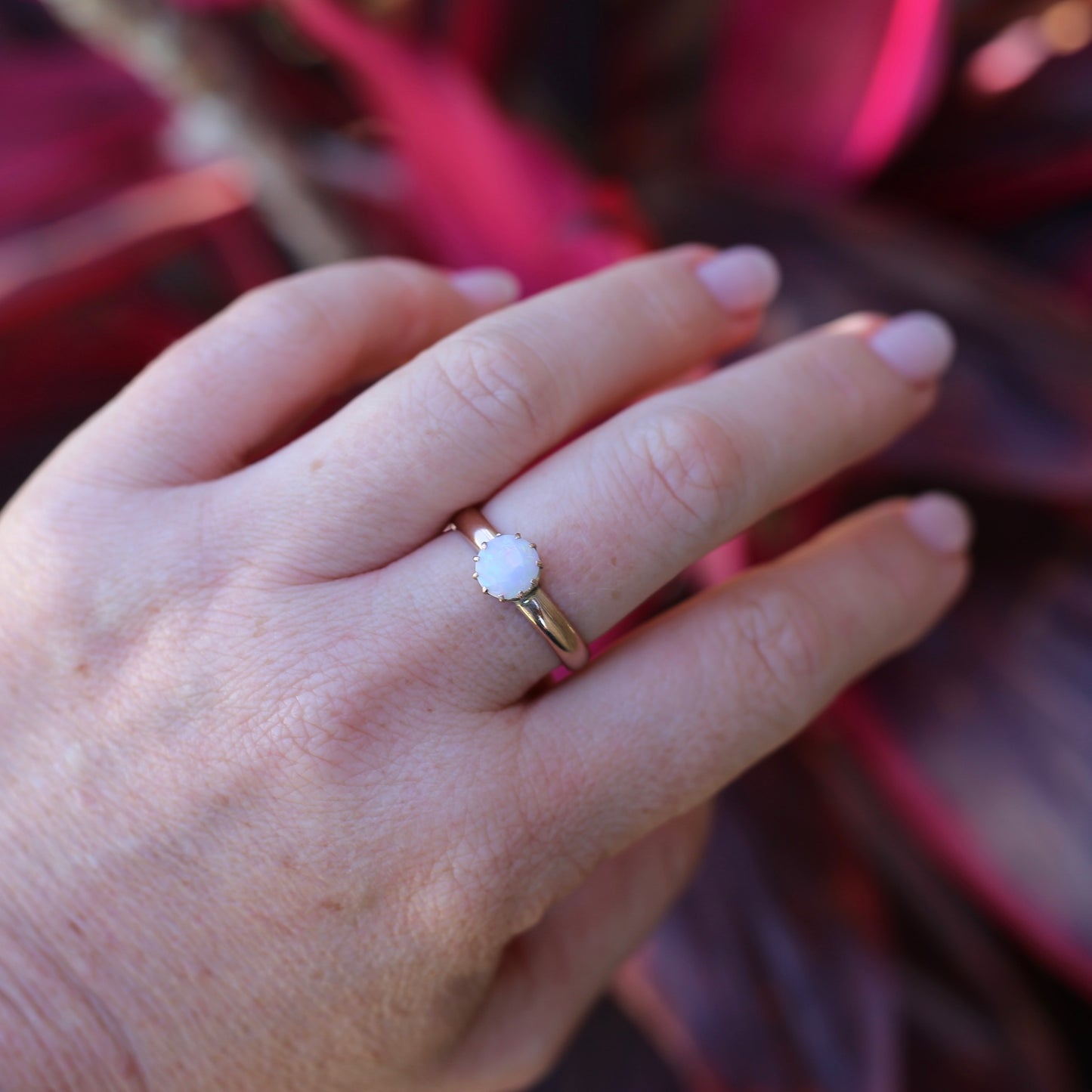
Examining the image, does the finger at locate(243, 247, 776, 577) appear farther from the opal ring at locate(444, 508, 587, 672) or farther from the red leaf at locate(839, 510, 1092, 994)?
the red leaf at locate(839, 510, 1092, 994)

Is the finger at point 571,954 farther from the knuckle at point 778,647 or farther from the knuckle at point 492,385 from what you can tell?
the knuckle at point 492,385

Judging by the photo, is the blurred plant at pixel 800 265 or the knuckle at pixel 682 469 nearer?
the knuckle at pixel 682 469

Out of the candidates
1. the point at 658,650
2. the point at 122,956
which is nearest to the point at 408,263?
the point at 658,650

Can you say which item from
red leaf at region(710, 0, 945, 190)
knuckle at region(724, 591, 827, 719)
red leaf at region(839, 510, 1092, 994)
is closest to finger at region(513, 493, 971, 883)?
knuckle at region(724, 591, 827, 719)

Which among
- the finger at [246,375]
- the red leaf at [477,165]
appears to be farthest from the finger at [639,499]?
the red leaf at [477,165]

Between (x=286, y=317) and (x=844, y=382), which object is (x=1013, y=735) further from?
(x=286, y=317)
